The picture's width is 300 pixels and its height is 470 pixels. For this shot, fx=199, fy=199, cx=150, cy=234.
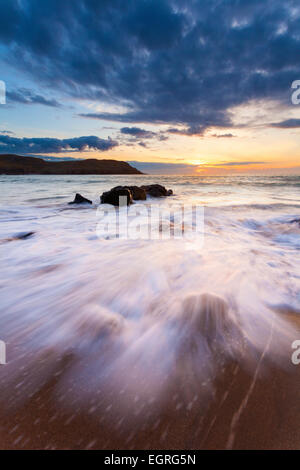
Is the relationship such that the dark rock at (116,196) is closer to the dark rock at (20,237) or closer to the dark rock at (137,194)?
the dark rock at (137,194)

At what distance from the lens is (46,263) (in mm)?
2818

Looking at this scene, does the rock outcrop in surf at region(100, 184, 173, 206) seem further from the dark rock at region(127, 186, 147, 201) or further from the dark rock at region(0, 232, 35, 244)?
the dark rock at region(0, 232, 35, 244)

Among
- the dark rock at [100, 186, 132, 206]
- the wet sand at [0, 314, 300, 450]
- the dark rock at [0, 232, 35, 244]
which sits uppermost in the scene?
the dark rock at [100, 186, 132, 206]

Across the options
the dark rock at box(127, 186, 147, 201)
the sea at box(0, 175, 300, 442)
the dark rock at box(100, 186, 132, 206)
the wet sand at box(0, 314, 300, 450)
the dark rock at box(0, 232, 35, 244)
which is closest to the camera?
the wet sand at box(0, 314, 300, 450)

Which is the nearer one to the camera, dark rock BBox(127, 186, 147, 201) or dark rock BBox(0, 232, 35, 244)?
dark rock BBox(0, 232, 35, 244)

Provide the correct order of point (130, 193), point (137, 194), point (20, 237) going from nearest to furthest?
point (20, 237) → point (130, 193) → point (137, 194)

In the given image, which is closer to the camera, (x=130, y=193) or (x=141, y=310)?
(x=141, y=310)

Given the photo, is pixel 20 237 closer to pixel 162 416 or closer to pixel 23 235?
pixel 23 235

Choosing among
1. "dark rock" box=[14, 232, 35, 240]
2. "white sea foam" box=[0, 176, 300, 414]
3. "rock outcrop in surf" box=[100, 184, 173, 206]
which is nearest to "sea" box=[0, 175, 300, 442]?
"white sea foam" box=[0, 176, 300, 414]

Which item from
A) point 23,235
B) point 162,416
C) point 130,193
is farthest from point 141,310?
point 130,193

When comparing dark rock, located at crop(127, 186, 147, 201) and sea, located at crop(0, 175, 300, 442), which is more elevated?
dark rock, located at crop(127, 186, 147, 201)

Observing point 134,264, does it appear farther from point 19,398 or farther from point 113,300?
point 19,398

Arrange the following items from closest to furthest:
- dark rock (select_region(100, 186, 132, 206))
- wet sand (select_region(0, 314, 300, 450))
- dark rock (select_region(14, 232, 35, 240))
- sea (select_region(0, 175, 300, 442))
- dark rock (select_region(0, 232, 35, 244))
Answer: wet sand (select_region(0, 314, 300, 450))
sea (select_region(0, 175, 300, 442))
dark rock (select_region(0, 232, 35, 244))
dark rock (select_region(14, 232, 35, 240))
dark rock (select_region(100, 186, 132, 206))
